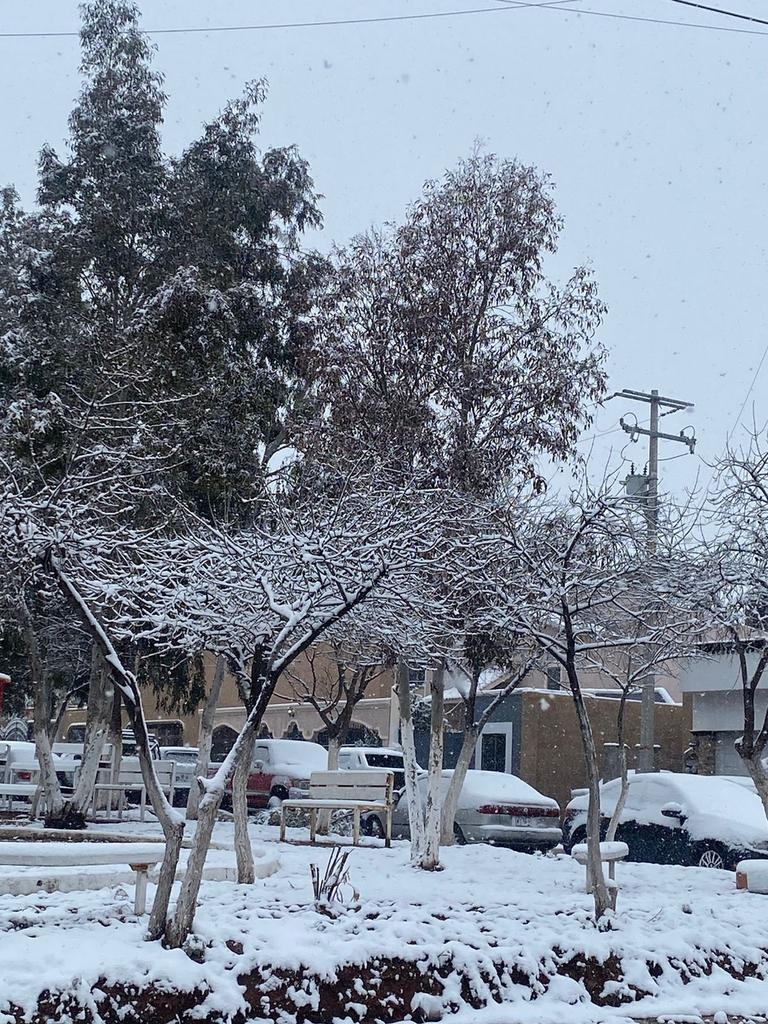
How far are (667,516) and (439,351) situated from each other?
3.51 metres

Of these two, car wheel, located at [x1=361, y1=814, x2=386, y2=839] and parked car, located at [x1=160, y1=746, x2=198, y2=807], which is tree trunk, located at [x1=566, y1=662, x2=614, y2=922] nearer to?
car wheel, located at [x1=361, y1=814, x2=386, y2=839]

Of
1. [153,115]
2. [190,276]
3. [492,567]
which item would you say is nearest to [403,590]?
[492,567]

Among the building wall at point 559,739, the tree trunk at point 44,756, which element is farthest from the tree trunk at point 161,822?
the building wall at point 559,739

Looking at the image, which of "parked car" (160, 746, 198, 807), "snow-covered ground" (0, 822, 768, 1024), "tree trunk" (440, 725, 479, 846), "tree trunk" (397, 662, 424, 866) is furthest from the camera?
"parked car" (160, 746, 198, 807)

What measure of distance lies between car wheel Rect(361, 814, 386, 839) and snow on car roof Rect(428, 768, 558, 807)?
7.30 ft

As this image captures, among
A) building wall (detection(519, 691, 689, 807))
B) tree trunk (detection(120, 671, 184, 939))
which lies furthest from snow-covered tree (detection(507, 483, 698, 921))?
building wall (detection(519, 691, 689, 807))

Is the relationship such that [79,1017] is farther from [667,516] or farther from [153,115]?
[153,115]

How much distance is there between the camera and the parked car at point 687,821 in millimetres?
15617

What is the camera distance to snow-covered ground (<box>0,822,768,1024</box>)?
6.85 metres

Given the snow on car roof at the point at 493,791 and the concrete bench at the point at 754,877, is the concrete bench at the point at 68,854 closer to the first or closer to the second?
the concrete bench at the point at 754,877

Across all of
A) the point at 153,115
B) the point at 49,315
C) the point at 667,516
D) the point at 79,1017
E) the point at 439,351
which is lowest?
the point at 79,1017

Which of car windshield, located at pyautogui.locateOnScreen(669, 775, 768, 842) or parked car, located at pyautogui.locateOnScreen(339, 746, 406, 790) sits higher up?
parked car, located at pyautogui.locateOnScreen(339, 746, 406, 790)

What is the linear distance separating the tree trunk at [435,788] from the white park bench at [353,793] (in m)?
1.35

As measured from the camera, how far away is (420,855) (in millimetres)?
14172
